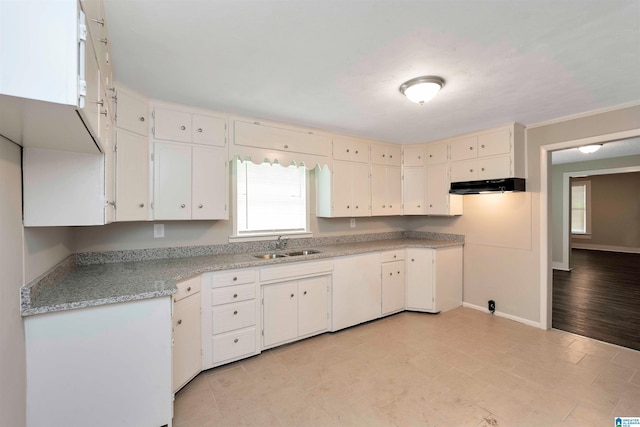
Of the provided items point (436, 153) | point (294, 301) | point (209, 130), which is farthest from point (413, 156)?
point (209, 130)

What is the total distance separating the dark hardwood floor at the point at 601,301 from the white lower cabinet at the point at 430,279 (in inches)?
48.1

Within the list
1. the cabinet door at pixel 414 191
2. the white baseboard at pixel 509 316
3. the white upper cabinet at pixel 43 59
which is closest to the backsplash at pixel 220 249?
the cabinet door at pixel 414 191

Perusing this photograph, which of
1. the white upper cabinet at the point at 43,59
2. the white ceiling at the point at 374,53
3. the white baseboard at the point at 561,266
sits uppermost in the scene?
the white ceiling at the point at 374,53

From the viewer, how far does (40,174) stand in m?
1.58

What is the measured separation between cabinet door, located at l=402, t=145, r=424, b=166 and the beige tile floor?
2358 mm

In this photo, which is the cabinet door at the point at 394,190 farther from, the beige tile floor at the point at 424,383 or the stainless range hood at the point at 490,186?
the beige tile floor at the point at 424,383

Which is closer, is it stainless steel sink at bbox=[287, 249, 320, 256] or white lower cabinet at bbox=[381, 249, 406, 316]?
stainless steel sink at bbox=[287, 249, 320, 256]

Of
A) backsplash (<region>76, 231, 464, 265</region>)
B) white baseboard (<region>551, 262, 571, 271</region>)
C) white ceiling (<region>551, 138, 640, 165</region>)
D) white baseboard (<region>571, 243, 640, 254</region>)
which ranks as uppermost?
white ceiling (<region>551, 138, 640, 165</region>)

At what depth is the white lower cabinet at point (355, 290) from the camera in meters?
3.28

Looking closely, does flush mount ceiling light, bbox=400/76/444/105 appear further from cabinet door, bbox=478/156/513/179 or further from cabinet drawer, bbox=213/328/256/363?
cabinet drawer, bbox=213/328/256/363

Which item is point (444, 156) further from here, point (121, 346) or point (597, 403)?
point (121, 346)

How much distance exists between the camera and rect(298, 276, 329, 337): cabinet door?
3.04m

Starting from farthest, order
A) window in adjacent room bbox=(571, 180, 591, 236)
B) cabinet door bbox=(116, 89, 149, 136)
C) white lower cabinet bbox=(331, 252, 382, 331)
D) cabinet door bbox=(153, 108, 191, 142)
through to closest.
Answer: window in adjacent room bbox=(571, 180, 591, 236), white lower cabinet bbox=(331, 252, 382, 331), cabinet door bbox=(153, 108, 191, 142), cabinet door bbox=(116, 89, 149, 136)

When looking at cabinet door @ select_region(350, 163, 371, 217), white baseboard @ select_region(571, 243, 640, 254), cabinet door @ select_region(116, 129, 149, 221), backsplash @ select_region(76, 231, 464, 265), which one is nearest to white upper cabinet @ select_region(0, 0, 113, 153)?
cabinet door @ select_region(116, 129, 149, 221)
